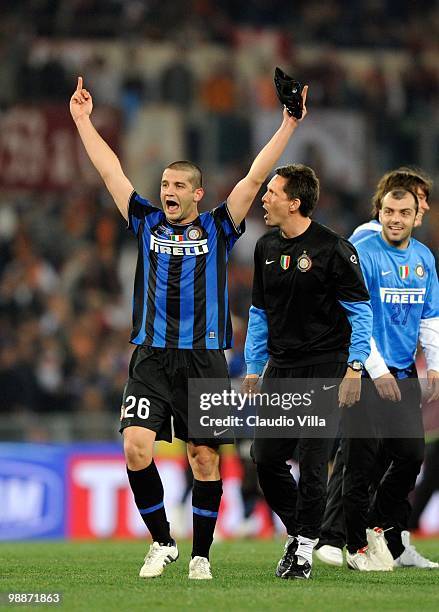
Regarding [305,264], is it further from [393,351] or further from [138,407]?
[138,407]

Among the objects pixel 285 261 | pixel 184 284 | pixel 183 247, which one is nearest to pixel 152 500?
pixel 184 284

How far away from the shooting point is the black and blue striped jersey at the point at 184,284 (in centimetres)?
737

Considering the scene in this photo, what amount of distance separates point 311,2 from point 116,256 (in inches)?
270

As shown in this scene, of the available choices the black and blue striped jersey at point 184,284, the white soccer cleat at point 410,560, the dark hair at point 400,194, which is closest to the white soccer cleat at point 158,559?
the black and blue striped jersey at point 184,284

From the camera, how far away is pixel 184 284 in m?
7.38

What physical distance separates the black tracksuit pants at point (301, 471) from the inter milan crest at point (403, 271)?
763 millimetres

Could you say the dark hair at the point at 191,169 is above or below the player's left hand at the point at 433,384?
above

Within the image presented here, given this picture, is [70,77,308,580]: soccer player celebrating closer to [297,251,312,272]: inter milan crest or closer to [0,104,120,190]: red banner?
[297,251,312,272]: inter milan crest

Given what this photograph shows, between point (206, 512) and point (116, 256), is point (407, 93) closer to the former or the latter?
point (116, 256)

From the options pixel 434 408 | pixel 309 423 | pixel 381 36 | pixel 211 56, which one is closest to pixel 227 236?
pixel 309 423

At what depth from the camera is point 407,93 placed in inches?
851

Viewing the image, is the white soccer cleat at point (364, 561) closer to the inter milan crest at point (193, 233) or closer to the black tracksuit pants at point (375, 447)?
the black tracksuit pants at point (375, 447)

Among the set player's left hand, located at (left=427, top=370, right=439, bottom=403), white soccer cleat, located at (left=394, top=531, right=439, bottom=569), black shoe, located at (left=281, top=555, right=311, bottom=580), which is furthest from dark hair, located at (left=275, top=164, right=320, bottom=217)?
white soccer cleat, located at (left=394, top=531, right=439, bottom=569)

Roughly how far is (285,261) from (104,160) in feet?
3.94
